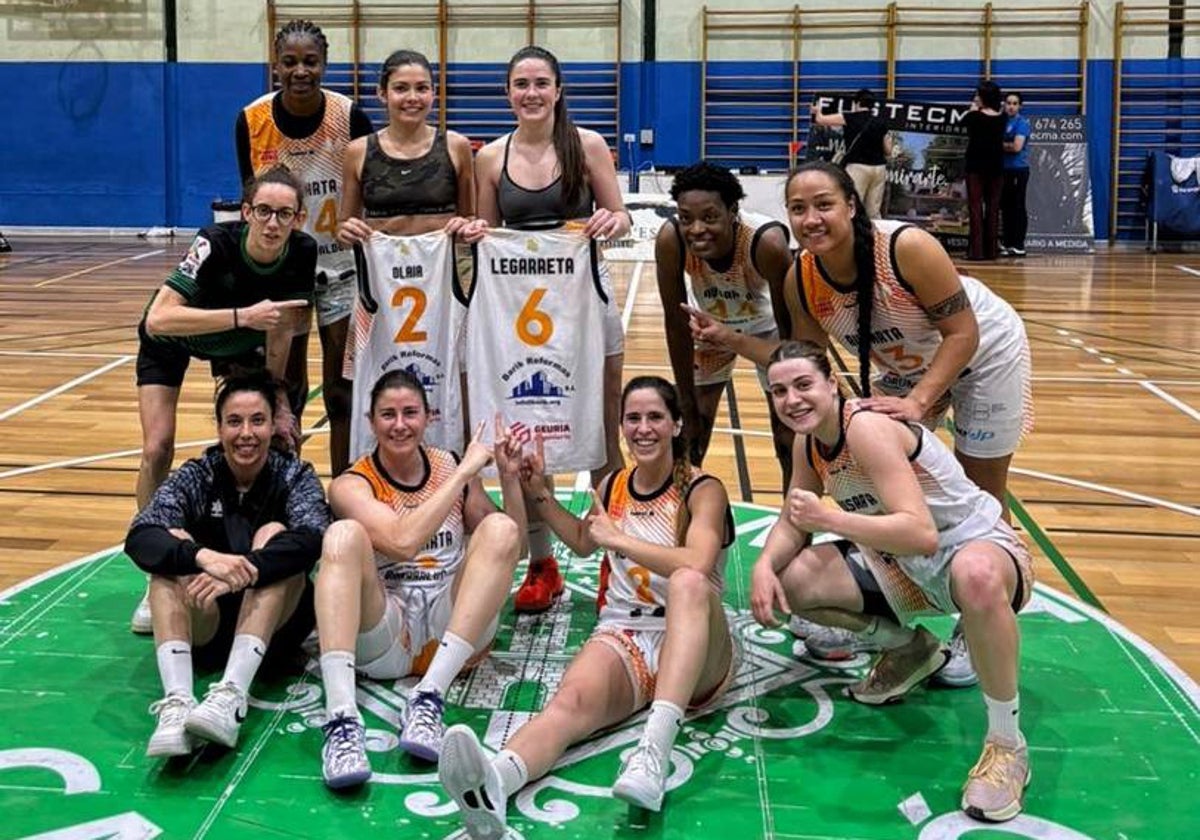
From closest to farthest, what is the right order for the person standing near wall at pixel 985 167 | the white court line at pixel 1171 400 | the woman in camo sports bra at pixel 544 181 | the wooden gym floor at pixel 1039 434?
the woman in camo sports bra at pixel 544 181, the wooden gym floor at pixel 1039 434, the white court line at pixel 1171 400, the person standing near wall at pixel 985 167

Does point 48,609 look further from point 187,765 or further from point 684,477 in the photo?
point 684,477

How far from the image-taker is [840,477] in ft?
10.3

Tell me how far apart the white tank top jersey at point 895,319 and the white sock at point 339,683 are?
163 centimetres

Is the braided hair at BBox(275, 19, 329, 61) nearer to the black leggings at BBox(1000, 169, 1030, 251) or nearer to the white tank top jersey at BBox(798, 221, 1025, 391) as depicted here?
the white tank top jersey at BBox(798, 221, 1025, 391)

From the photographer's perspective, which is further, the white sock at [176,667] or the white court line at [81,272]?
the white court line at [81,272]

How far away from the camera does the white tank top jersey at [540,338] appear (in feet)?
13.1

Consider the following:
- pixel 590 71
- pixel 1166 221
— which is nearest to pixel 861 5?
pixel 590 71

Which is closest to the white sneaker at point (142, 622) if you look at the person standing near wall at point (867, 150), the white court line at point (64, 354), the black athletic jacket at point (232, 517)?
the black athletic jacket at point (232, 517)

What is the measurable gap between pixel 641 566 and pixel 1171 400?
5.16 meters

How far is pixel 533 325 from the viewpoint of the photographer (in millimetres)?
4043

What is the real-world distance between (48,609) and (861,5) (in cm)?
1439

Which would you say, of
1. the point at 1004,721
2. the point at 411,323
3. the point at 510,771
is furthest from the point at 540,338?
the point at 1004,721

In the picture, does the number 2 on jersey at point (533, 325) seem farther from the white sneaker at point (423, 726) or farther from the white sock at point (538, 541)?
the white sneaker at point (423, 726)

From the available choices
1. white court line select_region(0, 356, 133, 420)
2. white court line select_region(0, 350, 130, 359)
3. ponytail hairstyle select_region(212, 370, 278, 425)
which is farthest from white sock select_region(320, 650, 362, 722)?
white court line select_region(0, 350, 130, 359)
